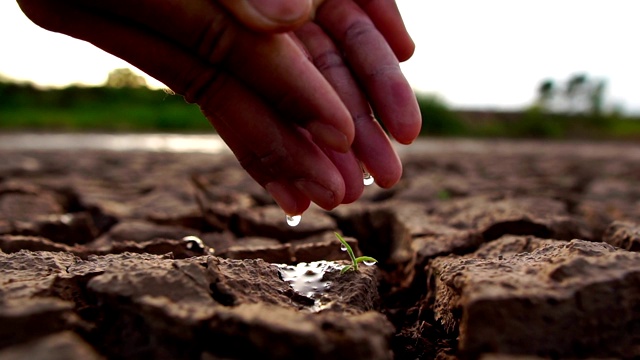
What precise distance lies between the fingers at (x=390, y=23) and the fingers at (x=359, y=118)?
0.19 m

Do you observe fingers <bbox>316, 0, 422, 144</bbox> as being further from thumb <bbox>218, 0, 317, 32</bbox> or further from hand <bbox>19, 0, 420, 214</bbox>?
thumb <bbox>218, 0, 317, 32</bbox>

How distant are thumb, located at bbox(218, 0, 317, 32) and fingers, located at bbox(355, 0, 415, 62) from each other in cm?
54

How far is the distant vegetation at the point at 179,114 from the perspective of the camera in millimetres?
13133

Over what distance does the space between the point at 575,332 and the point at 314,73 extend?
2.33 ft

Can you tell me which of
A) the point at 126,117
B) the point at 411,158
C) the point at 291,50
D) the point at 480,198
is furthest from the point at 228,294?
the point at 126,117

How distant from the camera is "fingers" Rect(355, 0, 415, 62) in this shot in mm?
1643

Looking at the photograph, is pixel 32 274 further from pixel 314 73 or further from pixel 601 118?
pixel 601 118

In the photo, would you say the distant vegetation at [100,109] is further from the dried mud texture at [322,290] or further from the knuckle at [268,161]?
the knuckle at [268,161]

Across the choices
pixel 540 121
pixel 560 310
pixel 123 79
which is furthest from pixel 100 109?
pixel 560 310

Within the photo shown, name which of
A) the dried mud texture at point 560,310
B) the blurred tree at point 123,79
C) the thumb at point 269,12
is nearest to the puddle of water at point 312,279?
the dried mud texture at point 560,310

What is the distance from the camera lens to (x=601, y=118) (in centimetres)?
1594

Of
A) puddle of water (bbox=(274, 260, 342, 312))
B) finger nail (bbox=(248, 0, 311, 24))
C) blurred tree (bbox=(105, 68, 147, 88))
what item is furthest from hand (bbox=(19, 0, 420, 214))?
blurred tree (bbox=(105, 68, 147, 88))

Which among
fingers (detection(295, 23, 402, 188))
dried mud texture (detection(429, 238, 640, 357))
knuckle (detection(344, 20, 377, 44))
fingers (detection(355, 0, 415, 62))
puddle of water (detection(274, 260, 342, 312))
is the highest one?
fingers (detection(355, 0, 415, 62))

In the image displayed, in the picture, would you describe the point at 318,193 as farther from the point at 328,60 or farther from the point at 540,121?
the point at 540,121
